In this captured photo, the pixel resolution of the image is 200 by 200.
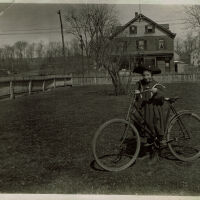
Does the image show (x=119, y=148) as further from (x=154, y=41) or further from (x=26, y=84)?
(x=154, y=41)

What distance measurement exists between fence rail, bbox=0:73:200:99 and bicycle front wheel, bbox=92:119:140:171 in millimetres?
9575

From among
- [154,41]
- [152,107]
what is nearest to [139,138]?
[152,107]

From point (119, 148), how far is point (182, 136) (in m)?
0.85

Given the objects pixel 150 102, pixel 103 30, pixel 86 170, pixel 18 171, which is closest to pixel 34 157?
pixel 18 171

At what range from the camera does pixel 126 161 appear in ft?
12.7

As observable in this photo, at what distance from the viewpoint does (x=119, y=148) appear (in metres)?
3.86

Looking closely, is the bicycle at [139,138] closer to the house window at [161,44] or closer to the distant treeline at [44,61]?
the distant treeline at [44,61]

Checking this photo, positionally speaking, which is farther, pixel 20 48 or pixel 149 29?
pixel 149 29

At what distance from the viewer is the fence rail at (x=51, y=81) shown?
555 inches

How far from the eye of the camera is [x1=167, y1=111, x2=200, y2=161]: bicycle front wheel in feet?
12.8

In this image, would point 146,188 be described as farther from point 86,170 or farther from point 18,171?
point 18,171

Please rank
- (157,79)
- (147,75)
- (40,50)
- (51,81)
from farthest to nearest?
(40,50), (157,79), (51,81), (147,75)

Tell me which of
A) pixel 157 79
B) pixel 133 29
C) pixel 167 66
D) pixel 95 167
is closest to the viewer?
pixel 95 167

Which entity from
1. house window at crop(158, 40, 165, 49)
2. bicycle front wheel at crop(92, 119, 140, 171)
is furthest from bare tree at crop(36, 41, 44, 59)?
bicycle front wheel at crop(92, 119, 140, 171)
